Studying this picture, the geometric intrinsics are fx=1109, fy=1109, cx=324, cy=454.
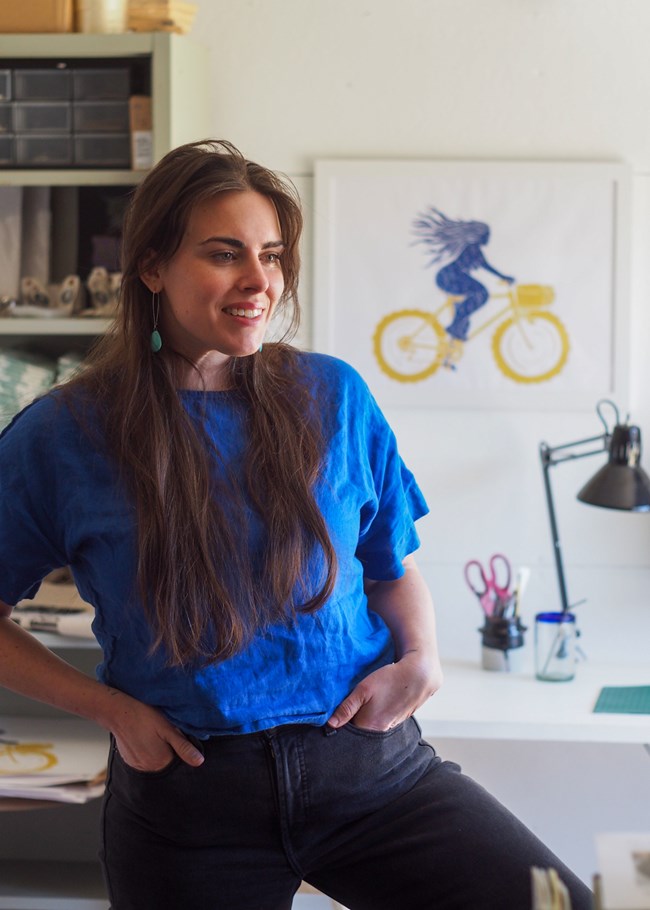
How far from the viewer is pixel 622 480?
7.69ft

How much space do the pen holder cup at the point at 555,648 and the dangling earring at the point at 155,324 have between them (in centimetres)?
127

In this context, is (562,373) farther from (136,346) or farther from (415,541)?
(136,346)

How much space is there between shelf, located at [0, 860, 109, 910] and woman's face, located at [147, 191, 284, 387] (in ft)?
4.37

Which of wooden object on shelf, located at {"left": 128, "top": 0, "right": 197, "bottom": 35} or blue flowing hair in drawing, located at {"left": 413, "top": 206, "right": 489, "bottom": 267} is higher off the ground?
wooden object on shelf, located at {"left": 128, "top": 0, "right": 197, "bottom": 35}

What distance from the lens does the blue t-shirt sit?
1.33 metres

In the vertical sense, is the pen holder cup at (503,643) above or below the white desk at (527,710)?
above

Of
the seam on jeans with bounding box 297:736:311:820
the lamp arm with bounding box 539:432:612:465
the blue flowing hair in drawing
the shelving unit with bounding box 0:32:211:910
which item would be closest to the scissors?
the lamp arm with bounding box 539:432:612:465

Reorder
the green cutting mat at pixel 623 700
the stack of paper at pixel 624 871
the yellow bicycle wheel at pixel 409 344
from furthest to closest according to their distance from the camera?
the yellow bicycle wheel at pixel 409 344 < the green cutting mat at pixel 623 700 < the stack of paper at pixel 624 871

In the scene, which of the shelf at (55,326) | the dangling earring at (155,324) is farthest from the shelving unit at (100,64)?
the dangling earring at (155,324)

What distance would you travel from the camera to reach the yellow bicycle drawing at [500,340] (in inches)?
99.7

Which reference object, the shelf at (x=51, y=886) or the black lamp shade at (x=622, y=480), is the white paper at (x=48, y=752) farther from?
the black lamp shade at (x=622, y=480)

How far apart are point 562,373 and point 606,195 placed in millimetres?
410

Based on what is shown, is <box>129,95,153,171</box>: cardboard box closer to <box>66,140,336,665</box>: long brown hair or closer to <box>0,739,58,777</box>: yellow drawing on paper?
<box>66,140,336,665</box>: long brown hair

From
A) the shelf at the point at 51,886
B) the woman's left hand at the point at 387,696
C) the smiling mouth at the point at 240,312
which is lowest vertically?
the shelf at the point at 51,886
